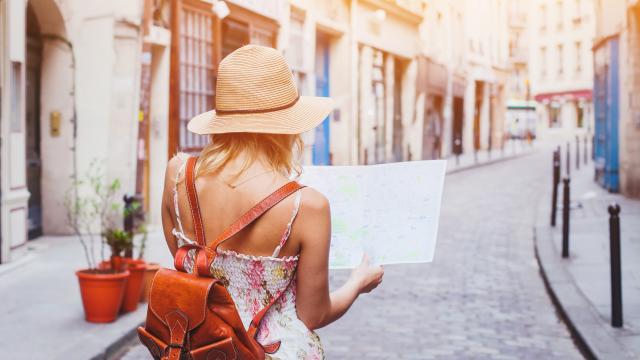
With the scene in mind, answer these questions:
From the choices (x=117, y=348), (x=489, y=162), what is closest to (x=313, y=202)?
(x=117, y=348)

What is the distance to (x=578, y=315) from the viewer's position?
6.95 m

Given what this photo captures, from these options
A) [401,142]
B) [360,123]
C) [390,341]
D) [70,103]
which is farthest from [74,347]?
[401,142]

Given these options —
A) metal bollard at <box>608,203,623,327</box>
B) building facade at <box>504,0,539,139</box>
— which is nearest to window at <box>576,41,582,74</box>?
building facade at <box>504,0,539,139</box>

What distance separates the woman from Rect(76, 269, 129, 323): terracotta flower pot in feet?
14.1

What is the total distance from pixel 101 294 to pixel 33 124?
5.81 m

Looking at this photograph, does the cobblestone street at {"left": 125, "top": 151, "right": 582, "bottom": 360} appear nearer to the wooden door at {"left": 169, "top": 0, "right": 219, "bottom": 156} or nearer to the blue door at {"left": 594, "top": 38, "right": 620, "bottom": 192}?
the wooden door at {"left": 169, "top": 0, "right": 219, "bottom": 156}

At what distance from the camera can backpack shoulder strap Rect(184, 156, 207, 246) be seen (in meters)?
2.22

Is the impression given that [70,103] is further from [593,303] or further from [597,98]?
[597,98]

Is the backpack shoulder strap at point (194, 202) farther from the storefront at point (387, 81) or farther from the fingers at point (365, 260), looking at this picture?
the storefront at point (387, 81)

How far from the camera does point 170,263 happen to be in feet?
30.3

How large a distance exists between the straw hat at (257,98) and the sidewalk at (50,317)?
3.72 metres

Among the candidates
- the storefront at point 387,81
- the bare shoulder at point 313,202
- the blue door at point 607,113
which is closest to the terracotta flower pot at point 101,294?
the bare shoulder at point 313,202

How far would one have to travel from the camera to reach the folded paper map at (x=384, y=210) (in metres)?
2.47

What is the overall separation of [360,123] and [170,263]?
654 inches
